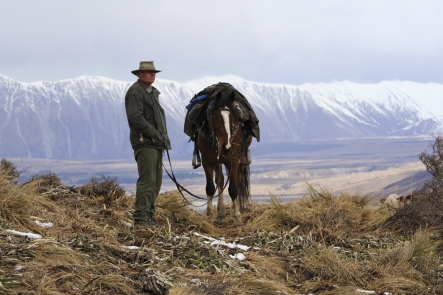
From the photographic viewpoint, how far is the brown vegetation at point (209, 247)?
20.4ft

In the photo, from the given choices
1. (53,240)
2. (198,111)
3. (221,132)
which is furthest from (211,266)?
(198,111)

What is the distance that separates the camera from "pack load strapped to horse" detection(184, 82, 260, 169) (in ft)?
35.8

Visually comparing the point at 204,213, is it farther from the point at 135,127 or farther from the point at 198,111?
the point at 135,127

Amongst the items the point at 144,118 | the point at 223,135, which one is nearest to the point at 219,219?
the point at 223,135

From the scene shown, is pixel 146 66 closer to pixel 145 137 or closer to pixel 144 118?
pixel 144 118

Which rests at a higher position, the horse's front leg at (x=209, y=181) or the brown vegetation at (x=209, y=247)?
the horse's front leg at (x=209, y=181)

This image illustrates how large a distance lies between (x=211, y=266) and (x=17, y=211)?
2885 millimetres

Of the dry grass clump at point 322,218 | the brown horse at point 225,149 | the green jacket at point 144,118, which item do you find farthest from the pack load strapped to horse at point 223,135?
the green jacket at point 144,118

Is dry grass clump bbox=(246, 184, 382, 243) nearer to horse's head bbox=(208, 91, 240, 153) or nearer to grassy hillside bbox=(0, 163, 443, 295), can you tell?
grassy hillside bbox=(0, 163, 443, 295)

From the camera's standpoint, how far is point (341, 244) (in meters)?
9.13

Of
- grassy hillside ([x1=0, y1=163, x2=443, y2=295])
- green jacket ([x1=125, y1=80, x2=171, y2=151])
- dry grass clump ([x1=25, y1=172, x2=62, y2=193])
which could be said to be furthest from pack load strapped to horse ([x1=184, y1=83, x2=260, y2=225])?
dry grass clump ([x1=25, y1=172, x2=62, y2=193])

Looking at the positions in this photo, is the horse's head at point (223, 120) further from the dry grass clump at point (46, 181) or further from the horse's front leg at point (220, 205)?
the dry grass clump at point (46, 181)

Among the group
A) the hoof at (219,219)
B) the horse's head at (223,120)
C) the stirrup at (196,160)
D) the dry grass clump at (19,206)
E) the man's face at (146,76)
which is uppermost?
the man's face at (146,76)

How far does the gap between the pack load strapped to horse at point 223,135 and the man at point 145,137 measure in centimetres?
131
